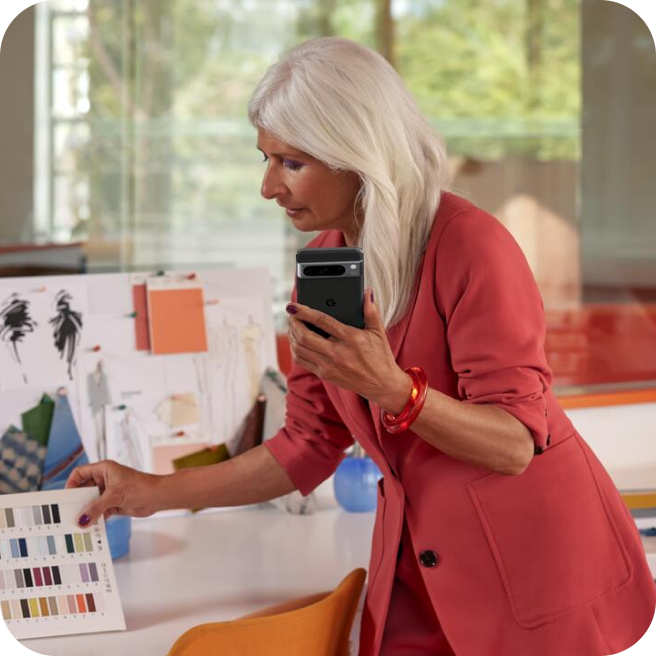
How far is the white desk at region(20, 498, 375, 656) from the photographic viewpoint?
53.3 inches

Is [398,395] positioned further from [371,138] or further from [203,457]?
[203,457]

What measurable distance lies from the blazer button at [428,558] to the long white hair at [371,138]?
0.99 feet

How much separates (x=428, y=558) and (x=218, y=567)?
45 centimetres

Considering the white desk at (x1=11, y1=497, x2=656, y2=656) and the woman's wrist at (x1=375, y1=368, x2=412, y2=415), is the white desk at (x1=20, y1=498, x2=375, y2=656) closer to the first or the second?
the white desk at (x1=11, y1=497, x2=656, y2=656)

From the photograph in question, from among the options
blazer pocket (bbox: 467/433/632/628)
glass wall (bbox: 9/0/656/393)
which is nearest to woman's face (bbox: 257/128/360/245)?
blazer pocket (bbox: 467/433/632/628)

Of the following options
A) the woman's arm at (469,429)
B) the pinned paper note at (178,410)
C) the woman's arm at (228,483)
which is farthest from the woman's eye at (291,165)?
the pinned paper note at (178,410)

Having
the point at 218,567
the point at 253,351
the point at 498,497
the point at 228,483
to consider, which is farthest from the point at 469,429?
the point at 253,351

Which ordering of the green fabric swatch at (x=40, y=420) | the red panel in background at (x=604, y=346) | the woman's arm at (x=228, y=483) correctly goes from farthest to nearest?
1. the red panel in background at (x=604, y=346)
2. the green fabric swatch at (x=40, y=420)
3. the woman's arm at (x=228, y=483)

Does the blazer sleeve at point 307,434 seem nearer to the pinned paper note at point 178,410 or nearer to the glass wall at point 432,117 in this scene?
the pinned paper note at point 178,410

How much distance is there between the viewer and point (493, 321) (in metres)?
1.18

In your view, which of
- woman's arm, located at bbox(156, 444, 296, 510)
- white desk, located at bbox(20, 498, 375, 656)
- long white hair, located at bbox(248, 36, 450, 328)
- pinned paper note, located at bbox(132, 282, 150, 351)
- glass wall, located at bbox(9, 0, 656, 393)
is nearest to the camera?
long white hair, located at bbox(248, 36, 450, 328)

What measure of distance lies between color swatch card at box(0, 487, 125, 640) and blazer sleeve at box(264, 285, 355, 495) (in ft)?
0.94

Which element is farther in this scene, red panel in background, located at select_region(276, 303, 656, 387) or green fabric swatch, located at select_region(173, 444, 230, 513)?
red panel in background, located at select_region(276, 303, 656, 387)

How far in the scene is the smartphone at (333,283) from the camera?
113 cm
